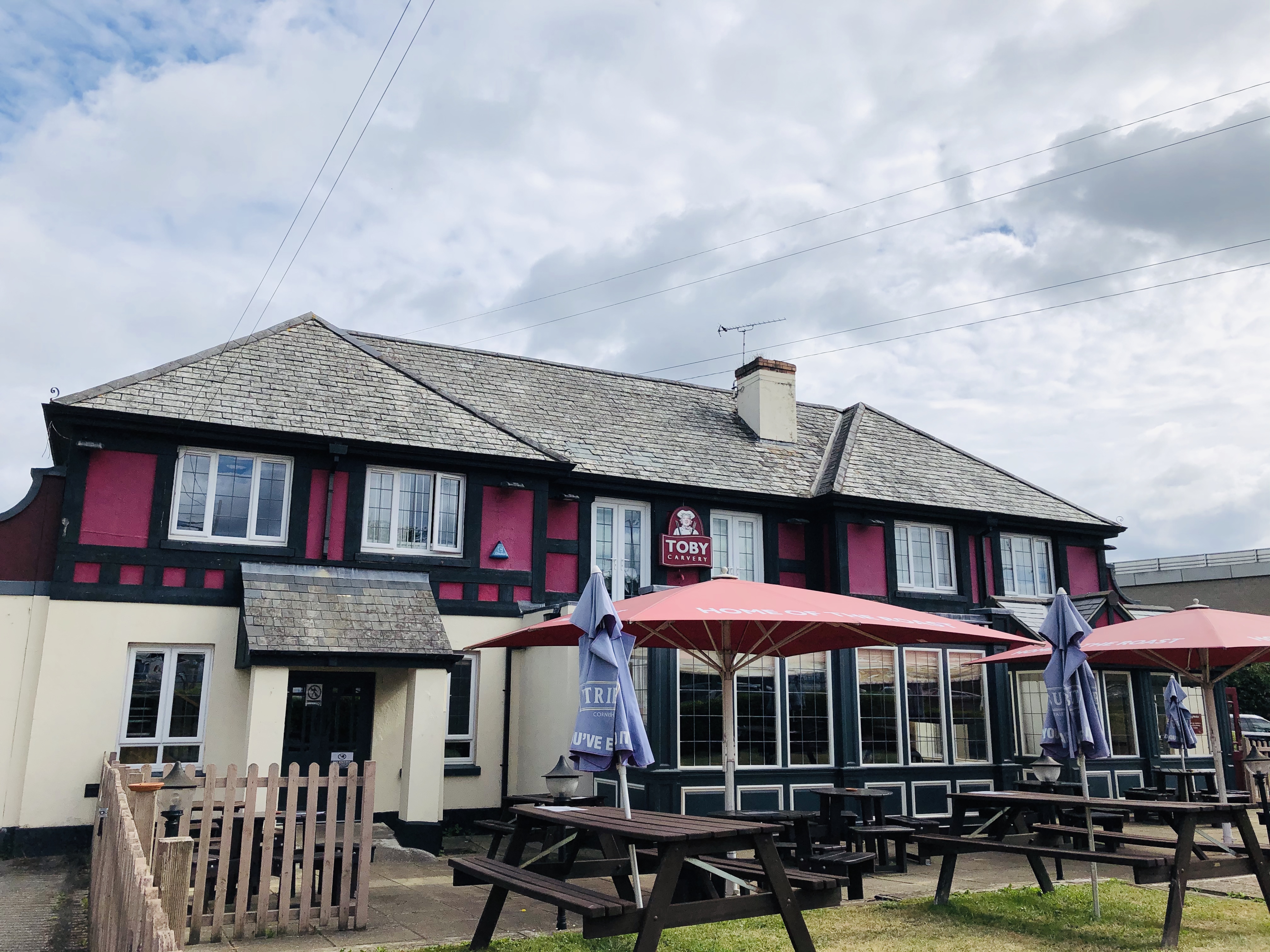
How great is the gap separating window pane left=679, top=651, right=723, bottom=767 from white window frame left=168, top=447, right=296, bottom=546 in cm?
596

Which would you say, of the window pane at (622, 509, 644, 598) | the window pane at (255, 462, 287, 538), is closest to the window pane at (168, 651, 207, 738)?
the window pane at (255, 462, 287, 538)

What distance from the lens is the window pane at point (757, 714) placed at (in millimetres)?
13438

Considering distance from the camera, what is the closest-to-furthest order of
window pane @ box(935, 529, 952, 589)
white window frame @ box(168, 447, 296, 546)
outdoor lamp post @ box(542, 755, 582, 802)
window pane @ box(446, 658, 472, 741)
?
outdoor lamp post @ box(542, 755, 582, 802), white window frame @ box(168, 447, 296, 546), window pane @ box(446, 658, 472, 741), window pane @ box(935, 529, 952, 589)

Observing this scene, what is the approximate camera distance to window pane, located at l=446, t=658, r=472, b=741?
1423 centimetres

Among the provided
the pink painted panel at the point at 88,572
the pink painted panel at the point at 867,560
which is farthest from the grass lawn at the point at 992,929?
the pink painted panel at the point at 88,572

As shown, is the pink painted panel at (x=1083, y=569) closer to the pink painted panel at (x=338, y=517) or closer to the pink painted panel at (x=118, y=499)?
the pink painted panel at (x=338, y=517)

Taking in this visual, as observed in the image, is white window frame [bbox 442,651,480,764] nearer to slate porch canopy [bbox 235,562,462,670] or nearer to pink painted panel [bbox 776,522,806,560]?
slate porch canopy [bbox 235,562,462,670]

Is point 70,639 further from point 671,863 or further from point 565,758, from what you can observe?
point 671,863

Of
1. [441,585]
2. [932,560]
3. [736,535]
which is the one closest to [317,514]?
[441,585]

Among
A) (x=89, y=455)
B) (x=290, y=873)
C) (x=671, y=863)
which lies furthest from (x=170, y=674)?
(x=671, y=863)

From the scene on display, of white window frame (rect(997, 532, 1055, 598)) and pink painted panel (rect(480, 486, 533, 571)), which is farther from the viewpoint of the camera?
white window frame (rect(997, 532, 1055, 598))

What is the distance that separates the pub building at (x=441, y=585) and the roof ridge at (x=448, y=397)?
0.09 meters

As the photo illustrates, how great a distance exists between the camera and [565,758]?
32.7 feet

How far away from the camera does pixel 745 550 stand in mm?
16984
